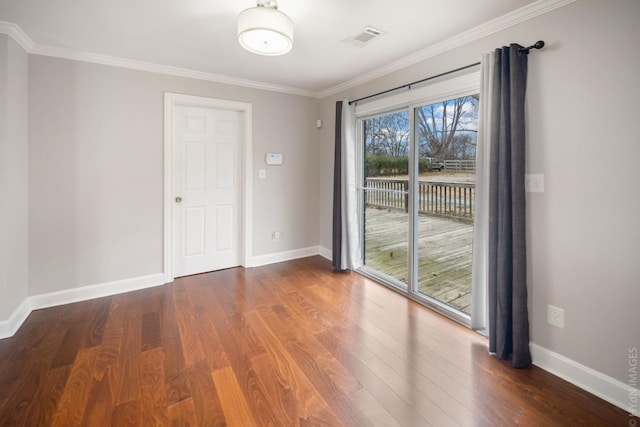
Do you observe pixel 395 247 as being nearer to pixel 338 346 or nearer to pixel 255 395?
pixel 338 346

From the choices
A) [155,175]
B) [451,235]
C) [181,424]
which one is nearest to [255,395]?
[181,424]

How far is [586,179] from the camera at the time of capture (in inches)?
72.5

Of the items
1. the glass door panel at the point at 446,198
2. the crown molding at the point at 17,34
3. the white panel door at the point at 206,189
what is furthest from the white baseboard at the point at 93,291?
the glass door panel at the point at 446,198

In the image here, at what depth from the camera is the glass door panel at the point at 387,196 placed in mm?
3309

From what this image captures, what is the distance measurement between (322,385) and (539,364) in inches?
59.8

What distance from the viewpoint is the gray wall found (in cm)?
282

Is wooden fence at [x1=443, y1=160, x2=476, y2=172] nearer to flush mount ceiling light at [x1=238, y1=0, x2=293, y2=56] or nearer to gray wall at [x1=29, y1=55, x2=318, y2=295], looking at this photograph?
flush mount ceiling light at [x1=238, y1=0, x2=293, y2=56]

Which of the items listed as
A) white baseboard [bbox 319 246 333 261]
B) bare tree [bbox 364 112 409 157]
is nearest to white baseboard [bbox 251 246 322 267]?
white baseboard [bbox 319 246 333 261]

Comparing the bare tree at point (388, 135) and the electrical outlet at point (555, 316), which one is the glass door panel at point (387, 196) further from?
the electrical outlet at point (555, 316)

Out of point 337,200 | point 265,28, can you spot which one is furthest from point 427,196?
point 265,28

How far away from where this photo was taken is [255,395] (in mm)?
1768

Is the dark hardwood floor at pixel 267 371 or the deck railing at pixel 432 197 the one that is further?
the deck railing at pixel 432 197

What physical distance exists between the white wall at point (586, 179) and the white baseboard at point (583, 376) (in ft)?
0.11

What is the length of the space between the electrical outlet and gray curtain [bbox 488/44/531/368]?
14 centimetres
